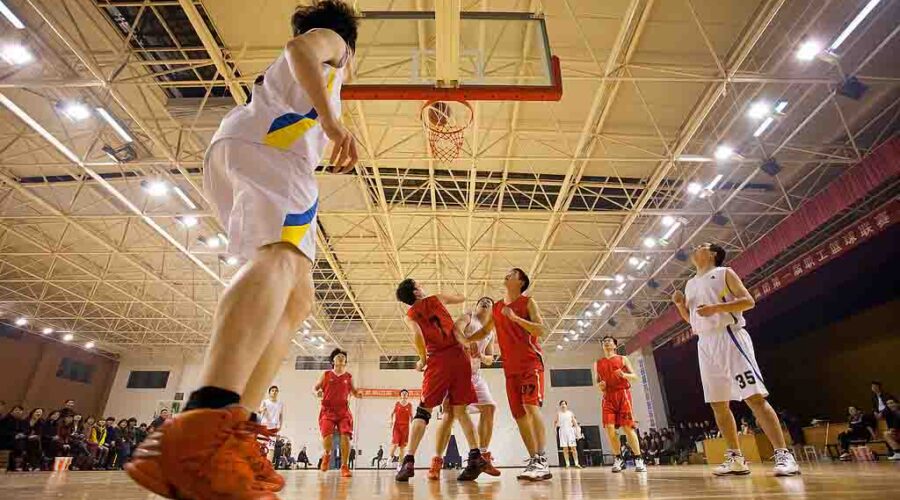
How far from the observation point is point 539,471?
3.74 metres

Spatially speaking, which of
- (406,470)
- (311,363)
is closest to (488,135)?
(406,470)

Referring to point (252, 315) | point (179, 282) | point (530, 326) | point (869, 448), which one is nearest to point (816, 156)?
point (869, 448)

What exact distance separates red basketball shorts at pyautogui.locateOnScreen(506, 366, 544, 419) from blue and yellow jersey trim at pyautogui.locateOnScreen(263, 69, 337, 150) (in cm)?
314

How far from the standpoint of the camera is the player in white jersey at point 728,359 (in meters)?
3.63

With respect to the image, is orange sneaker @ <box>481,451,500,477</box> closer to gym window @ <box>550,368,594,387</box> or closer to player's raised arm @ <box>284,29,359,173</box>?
player's raised arm @ <box>284,29,359,173</box>

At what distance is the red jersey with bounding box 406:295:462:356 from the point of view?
14.1 ft

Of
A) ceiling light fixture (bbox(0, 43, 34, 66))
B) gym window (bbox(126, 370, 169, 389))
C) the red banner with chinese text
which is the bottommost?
gym window (bbox(126, 370, 169, 389))

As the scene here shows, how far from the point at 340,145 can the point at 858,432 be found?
13330 millimetres

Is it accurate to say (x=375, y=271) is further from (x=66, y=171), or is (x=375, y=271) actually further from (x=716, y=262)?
(x=716, y=262)

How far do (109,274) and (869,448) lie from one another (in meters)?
21.8

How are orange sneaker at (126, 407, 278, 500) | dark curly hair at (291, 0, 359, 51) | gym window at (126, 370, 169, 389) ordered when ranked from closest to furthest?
orange sneaker at (126, 407, 278, 500) → dark curly hair at (291, 0, 359, 51) → gym window at (126, 370, 169, 389)

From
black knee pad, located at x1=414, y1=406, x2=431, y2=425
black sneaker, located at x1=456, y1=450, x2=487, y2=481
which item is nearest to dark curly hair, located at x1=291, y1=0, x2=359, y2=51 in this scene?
black sneaker, located at x1=456, y1=450, x2=487, y2=481

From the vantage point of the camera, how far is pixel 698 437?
16.8 meters

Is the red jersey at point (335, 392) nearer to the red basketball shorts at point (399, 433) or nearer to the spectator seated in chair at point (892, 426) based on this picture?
the red basketball shorts at point (399, 433)
